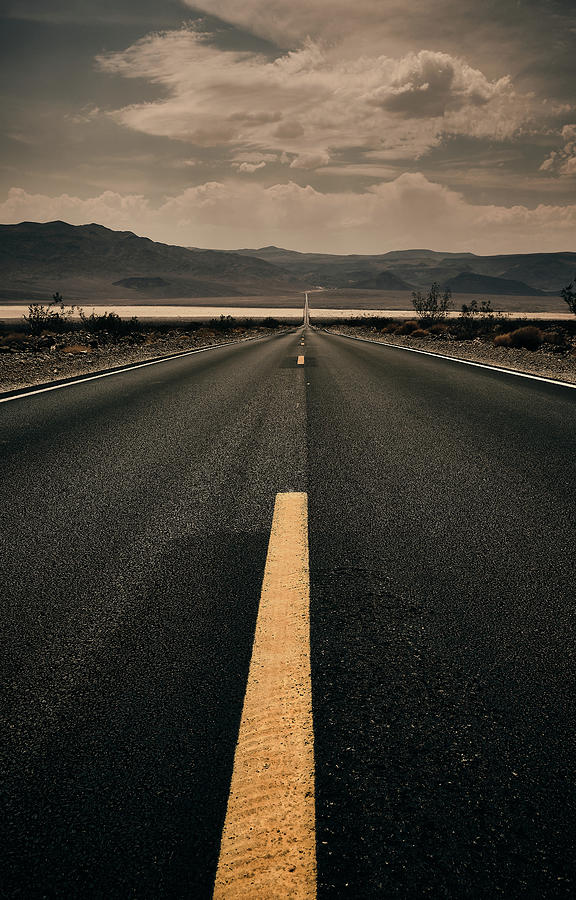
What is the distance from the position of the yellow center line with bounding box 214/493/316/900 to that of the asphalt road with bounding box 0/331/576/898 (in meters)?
0.04

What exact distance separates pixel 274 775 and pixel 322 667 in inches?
20.3

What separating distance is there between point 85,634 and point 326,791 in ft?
3.88

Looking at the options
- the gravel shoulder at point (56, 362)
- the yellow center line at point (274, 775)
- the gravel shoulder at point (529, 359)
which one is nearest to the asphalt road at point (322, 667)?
the yellow center line at point (274, 775)

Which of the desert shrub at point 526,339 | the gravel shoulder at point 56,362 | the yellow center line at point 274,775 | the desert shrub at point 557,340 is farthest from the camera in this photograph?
the desert shrub at point 526,339

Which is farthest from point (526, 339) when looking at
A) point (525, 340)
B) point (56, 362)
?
point (56, 362)

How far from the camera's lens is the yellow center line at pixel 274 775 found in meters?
1.25

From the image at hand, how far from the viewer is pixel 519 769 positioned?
153cm

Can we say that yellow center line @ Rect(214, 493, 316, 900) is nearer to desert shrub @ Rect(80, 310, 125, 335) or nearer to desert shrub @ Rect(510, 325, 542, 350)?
desert shrub @ Rect(510, 325, 542, 350)

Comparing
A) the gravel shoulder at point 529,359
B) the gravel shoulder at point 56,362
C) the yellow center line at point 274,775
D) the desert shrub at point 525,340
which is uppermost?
the desert shrub at point 525,340

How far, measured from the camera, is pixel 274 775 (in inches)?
59.8

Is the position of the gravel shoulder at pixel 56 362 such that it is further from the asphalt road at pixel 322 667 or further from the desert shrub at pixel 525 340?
the desert shrub at pixel 525 340

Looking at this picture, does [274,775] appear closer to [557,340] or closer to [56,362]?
[56,362]

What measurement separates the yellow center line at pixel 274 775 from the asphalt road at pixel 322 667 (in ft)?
0.12

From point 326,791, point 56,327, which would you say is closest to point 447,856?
point 326,791
